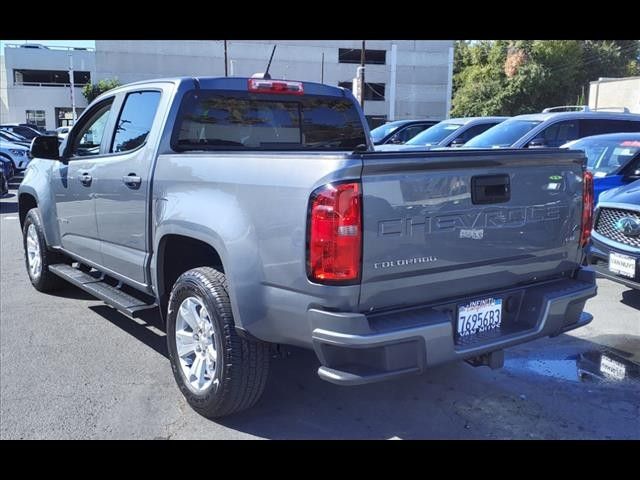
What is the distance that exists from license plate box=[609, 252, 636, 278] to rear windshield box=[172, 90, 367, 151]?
8.51 feet

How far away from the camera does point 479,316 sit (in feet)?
10.5

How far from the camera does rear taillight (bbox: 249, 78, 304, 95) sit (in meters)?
4.42

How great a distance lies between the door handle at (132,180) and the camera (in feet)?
13.2

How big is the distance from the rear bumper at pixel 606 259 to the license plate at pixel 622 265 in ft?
0.11

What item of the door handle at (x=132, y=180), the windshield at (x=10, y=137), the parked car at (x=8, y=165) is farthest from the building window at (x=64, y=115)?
the door handle at (x=132, y=180)

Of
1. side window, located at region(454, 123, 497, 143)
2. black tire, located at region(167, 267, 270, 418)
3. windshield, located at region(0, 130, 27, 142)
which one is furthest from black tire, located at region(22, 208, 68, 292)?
windshield, located at region(0, 130, 27, 142)

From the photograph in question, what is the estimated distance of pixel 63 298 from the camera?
609cm

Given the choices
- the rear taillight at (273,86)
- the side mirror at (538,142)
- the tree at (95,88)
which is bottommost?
the side mirror at (538,142)

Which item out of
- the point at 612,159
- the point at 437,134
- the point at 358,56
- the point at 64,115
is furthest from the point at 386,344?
the point at 358,56

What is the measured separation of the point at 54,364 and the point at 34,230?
7.41 feet

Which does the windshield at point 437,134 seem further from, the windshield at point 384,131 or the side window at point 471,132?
the windshield at point 384,131

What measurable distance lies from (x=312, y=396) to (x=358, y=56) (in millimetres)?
56302

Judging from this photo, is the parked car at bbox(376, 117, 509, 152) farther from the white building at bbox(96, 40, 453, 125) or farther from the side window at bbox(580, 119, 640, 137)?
the white building at bbox(96, 40, 453, 125)

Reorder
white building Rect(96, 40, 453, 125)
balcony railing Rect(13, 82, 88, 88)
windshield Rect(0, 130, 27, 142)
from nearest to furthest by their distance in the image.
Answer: windshield Rect(0, 130, 27, 142) → balcony railing Rect(13, 82, 88, 88) → white building Rect(96, 40, 453, 125)
